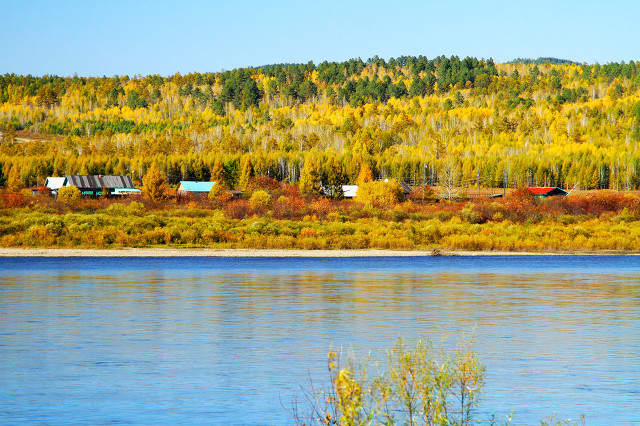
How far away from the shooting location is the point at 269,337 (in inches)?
942

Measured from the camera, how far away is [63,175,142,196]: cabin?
444 ft

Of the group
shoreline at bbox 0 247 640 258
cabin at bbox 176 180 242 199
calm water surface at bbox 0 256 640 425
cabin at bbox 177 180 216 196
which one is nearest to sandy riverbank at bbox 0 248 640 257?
shoreline at bbox 0 247 640 258

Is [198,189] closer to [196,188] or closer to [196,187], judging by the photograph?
[196,188]

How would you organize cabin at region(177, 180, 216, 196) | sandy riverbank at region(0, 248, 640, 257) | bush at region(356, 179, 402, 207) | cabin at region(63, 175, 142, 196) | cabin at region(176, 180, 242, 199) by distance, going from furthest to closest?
cabin at region(63, 175, 142, 196) < cabin at region(177, 180, 216, 196) < cabin at region(176, 180, 242, 199) < bush at region(356, 179, 402, 207) < sandy riverbank at region(0, 248, 640, 257)

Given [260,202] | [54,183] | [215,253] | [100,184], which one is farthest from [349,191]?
[215,253]

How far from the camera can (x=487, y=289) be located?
39.2 m

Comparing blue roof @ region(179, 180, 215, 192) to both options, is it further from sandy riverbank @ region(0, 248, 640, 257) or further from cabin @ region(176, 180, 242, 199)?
sandy riverbank @ region(0, 248, 640, 257)

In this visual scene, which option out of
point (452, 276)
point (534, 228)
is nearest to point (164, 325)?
point (452, 276)

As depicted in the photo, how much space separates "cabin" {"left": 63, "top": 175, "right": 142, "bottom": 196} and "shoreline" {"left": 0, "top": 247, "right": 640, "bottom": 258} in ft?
236

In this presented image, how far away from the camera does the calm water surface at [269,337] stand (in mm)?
15781

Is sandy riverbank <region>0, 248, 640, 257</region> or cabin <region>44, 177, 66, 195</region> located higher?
cabin <region>44, 177, 66, 195</region>

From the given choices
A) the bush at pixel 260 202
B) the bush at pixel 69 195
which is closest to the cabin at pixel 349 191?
the bush at pixel 260 202

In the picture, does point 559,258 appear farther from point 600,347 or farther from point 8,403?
point 8,403

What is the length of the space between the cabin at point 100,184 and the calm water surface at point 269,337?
8968 cm
